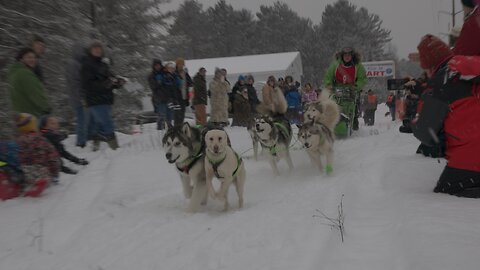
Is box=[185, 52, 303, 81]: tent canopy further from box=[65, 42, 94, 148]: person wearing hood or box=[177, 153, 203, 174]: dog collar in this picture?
box=[177, 153, 203, 174]: dog collar

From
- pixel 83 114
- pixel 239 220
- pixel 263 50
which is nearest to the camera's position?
pixel 239 220

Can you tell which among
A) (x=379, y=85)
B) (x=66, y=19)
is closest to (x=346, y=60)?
(x=66, y=19)

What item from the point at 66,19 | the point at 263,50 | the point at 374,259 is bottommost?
the point at 374,259

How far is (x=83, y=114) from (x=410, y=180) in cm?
511

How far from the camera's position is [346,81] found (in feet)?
26.5

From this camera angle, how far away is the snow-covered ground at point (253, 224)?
7.38ft

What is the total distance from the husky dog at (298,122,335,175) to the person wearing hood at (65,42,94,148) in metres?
3.55

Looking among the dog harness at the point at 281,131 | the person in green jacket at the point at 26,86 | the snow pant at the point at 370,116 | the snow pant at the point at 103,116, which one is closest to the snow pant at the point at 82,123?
the snow pant at the point at 103,116

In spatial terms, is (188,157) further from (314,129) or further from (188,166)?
(314,129)

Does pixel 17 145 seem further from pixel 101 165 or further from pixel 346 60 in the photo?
pixel 346 60

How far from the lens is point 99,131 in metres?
6.57

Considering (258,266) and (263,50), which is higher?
(263,50)

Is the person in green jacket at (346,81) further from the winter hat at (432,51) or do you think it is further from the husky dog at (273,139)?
the winter hat at (432,51)

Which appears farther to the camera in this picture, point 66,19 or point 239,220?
point 66,19
